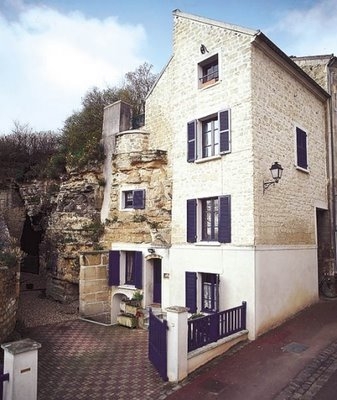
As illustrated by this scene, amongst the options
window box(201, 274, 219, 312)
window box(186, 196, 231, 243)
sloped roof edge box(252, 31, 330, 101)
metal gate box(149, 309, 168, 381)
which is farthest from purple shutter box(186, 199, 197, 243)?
sloped roof edge box(252, 31, 330, 101)

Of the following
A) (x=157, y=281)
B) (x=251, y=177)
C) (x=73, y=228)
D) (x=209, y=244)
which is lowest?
(x=157, y=281)

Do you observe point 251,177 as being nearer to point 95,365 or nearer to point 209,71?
point 209,71

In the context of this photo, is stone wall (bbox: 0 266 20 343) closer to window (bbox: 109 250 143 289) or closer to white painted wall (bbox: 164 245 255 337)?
window (bbox: 109 250 143 289)

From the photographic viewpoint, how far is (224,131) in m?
10.6

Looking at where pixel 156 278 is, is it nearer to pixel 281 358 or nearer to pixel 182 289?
pixel 182 289

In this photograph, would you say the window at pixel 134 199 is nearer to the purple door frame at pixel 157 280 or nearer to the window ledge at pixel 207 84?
the purple door frame at pixel 157 280

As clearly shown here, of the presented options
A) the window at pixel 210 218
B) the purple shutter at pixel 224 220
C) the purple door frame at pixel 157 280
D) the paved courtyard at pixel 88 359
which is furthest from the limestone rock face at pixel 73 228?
the purple shutter at pixel 224 220

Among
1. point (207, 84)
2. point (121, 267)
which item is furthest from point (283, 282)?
point (207, 84)

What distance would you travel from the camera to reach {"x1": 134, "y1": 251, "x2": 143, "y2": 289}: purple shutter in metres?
13.3

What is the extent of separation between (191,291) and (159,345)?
349 cm

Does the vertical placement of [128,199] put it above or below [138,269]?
above

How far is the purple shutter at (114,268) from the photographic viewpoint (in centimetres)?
1428

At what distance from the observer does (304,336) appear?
9320 millimetres

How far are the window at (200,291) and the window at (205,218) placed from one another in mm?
1227
